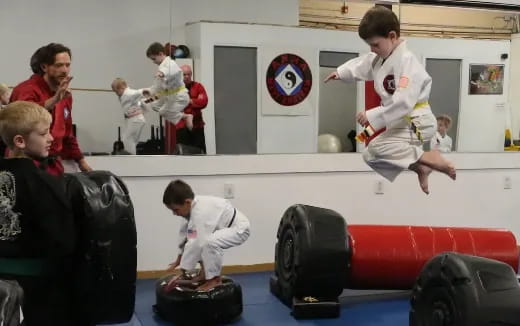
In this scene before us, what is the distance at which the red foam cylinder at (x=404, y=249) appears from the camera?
453 centimetres

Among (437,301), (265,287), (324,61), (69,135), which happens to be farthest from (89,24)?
(437,301)

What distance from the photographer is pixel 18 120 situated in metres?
2.16

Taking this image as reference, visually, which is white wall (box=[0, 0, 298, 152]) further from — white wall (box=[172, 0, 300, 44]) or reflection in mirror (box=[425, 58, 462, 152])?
reflection in mirror (box=[425, 58, 462, 152])

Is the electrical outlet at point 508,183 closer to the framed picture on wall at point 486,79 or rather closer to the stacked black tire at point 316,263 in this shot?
the framed picture on wall at point 486,79

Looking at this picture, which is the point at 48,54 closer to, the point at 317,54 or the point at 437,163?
the point at 437,163

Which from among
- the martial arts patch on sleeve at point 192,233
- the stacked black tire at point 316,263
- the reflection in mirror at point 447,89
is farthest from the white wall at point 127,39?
the stacked black tire at point 316,263

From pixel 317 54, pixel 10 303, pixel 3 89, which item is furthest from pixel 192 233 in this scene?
pixel 317 54

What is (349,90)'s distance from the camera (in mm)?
6332

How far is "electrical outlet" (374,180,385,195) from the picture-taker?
20.2 ft

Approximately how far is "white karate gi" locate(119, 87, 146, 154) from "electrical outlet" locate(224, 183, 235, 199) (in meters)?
0.93

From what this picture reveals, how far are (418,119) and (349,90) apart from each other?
9.15 ft

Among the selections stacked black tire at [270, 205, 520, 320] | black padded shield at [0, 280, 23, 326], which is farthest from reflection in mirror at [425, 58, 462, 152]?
black padded shield at [0, 280, 23, 326]

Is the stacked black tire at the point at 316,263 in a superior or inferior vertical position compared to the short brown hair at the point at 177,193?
inferior

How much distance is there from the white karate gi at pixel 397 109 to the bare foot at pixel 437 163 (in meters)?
0.05
